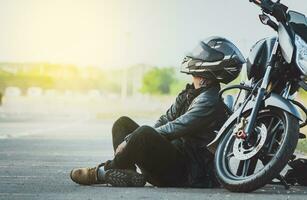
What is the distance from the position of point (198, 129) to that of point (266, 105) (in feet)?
2.09

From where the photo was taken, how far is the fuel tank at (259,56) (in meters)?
8.47

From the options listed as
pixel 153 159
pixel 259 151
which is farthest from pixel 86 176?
pixel 259 151

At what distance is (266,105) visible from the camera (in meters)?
8.21

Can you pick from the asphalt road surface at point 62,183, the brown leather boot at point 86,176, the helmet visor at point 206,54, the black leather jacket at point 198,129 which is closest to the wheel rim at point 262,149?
the asphalt road surface at point 62,183

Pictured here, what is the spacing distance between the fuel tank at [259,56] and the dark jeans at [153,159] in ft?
3.04

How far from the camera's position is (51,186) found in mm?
8852

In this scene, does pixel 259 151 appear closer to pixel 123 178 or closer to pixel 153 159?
pixel 153 159

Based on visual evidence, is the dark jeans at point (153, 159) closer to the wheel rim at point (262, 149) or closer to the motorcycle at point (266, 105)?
the motorcycle at point (266, 105)

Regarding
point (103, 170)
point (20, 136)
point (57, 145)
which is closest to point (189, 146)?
point (103, 170)

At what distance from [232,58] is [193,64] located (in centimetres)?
34

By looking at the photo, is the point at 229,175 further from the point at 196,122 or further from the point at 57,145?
the point at 57,145

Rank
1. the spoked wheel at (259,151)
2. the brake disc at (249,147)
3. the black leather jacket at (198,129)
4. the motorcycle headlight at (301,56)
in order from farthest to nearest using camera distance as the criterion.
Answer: the black leather jacket at (198,129)
the brake disc at (249,147)
the motorcycle headlight at (301,56)
the spoked wheel at (259,151)

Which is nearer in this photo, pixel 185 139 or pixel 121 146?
pixel 121 146

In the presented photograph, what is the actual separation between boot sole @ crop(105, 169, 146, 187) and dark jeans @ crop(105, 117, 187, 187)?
1.7 inches
